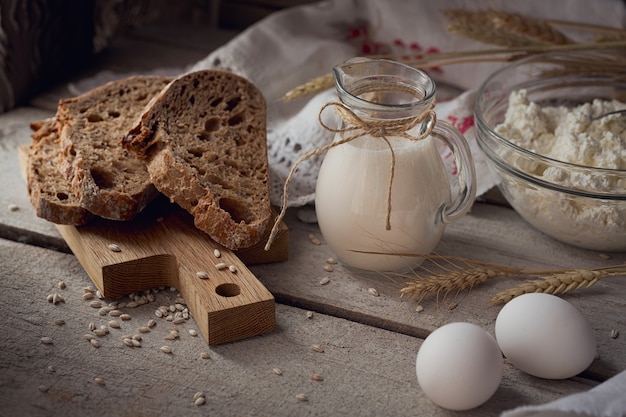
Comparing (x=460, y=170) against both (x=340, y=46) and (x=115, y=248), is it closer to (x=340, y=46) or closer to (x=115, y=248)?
(x=115, y=248)

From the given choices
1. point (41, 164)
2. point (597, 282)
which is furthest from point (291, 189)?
point (597, 282)

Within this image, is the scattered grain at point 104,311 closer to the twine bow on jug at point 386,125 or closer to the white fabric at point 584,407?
the twine bow on jug at point 386,125

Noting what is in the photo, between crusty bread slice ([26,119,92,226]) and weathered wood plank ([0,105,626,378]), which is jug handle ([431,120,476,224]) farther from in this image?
crusty bread slice ([26,119,92,226])

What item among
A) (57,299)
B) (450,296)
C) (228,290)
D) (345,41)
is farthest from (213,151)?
(345,41)

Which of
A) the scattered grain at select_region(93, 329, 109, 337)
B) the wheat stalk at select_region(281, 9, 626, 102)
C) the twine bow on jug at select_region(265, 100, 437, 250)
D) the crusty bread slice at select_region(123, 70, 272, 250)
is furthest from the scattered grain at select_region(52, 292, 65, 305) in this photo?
the wheat stalk at select_region(281, 9, 626, 102)

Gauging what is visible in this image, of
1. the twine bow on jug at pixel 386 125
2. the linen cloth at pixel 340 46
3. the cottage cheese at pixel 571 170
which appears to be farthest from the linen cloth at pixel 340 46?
the twine bow on jug at pixel 386 125
